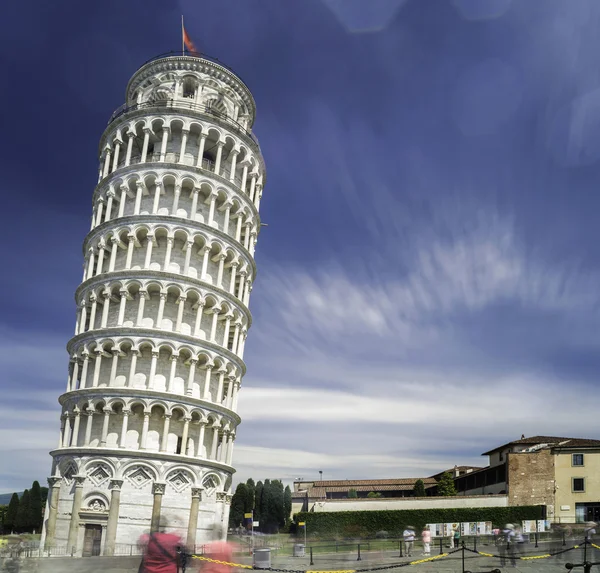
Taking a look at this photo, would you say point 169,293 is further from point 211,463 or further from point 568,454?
point 568,454

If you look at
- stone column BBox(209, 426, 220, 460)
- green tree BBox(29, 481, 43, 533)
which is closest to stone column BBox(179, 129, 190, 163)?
stone column BBox(209, 426, 220, 460)

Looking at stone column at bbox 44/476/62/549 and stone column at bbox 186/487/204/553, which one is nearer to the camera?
stone column at bbox 44/476/62/549

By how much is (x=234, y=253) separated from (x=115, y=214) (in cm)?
1008

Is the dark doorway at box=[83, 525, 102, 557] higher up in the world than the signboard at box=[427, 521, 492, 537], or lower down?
lower down

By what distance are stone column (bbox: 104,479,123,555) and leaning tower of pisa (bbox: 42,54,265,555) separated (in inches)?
3.2

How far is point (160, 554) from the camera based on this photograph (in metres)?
13.3

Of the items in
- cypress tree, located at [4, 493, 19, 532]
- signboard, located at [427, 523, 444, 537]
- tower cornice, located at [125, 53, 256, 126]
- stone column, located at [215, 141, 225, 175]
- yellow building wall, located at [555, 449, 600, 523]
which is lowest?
cypress tree, located at [4, 493, 19, 532]

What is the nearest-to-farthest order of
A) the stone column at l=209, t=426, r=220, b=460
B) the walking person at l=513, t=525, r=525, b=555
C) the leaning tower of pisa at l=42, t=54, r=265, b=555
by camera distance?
1. the walking person at l=513, t=525, r=525, b=555
2. the leaning tower of pisa at l=42, t=54, r=265, b=555
3. the stone column at l=209, t=426, r=220, b=460

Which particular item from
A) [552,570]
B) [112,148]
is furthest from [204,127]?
[552,570]

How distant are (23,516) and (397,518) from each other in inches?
2511

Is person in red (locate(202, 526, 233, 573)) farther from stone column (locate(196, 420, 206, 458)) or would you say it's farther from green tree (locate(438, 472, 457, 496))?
green tree (locate(438, 472, 457, 496))

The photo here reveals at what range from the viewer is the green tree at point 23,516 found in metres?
95.4

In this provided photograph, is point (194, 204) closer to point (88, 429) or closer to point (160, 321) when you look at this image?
point (160, 321)

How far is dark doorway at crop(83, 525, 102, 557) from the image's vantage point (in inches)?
1654
